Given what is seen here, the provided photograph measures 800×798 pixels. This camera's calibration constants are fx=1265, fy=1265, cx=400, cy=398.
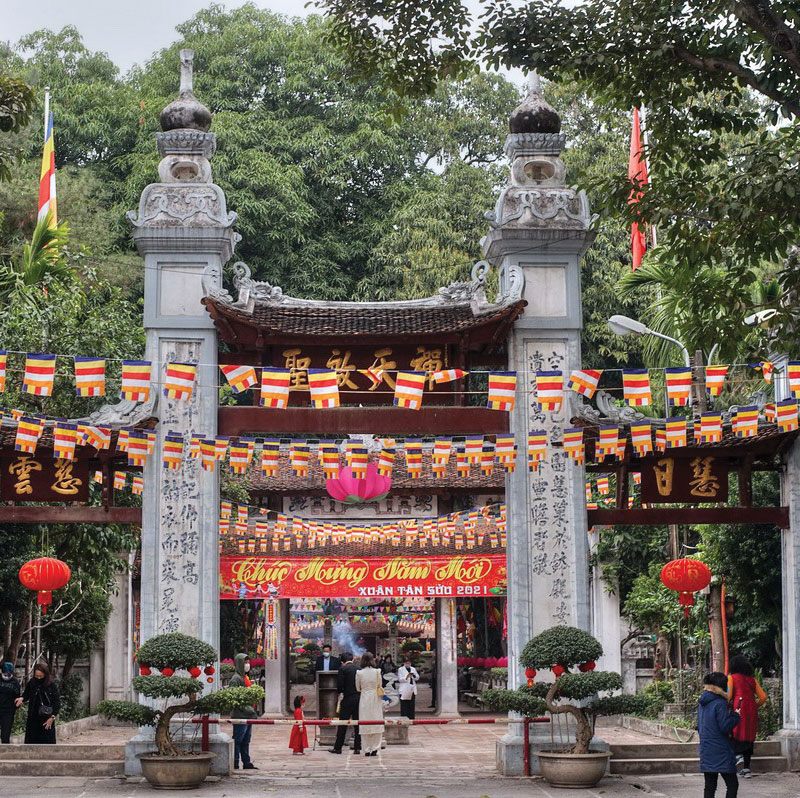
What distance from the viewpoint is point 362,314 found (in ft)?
49.1

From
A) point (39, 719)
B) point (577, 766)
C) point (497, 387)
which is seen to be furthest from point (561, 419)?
point (39, 719)

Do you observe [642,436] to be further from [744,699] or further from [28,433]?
[28,433]

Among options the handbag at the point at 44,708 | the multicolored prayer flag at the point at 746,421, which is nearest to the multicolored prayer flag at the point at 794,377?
the multicolored prayer flag at the point at 746,421

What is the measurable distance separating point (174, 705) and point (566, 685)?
163 inches

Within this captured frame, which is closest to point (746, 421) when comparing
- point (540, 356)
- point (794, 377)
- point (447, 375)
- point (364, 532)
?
point (794, 377)

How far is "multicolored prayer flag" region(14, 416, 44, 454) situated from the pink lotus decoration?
22.5ft

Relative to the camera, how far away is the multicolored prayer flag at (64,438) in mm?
13562

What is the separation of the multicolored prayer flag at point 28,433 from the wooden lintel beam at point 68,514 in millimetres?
885

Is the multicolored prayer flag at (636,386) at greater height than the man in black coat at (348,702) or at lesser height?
greater

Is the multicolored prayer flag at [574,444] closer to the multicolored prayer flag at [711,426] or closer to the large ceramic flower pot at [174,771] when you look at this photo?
the multicolored prayer flag at [711,426]

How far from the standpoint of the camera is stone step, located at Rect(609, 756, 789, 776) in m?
14.1

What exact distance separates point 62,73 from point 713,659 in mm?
26466

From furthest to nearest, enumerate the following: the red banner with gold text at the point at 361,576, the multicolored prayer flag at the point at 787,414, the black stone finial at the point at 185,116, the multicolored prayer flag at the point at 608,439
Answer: the red banner with gold text at the point at 361,576 → the black stone finial at the point at 185,116 → the multicolored prayer flag at the point at 608,439 → the multicolored prayer flag at the point at 787,414

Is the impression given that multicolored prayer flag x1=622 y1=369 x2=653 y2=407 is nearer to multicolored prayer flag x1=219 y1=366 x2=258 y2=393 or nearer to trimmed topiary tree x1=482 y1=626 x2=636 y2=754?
trimmed topiary tree x1=482 y1=626 x2=636 y2=754
